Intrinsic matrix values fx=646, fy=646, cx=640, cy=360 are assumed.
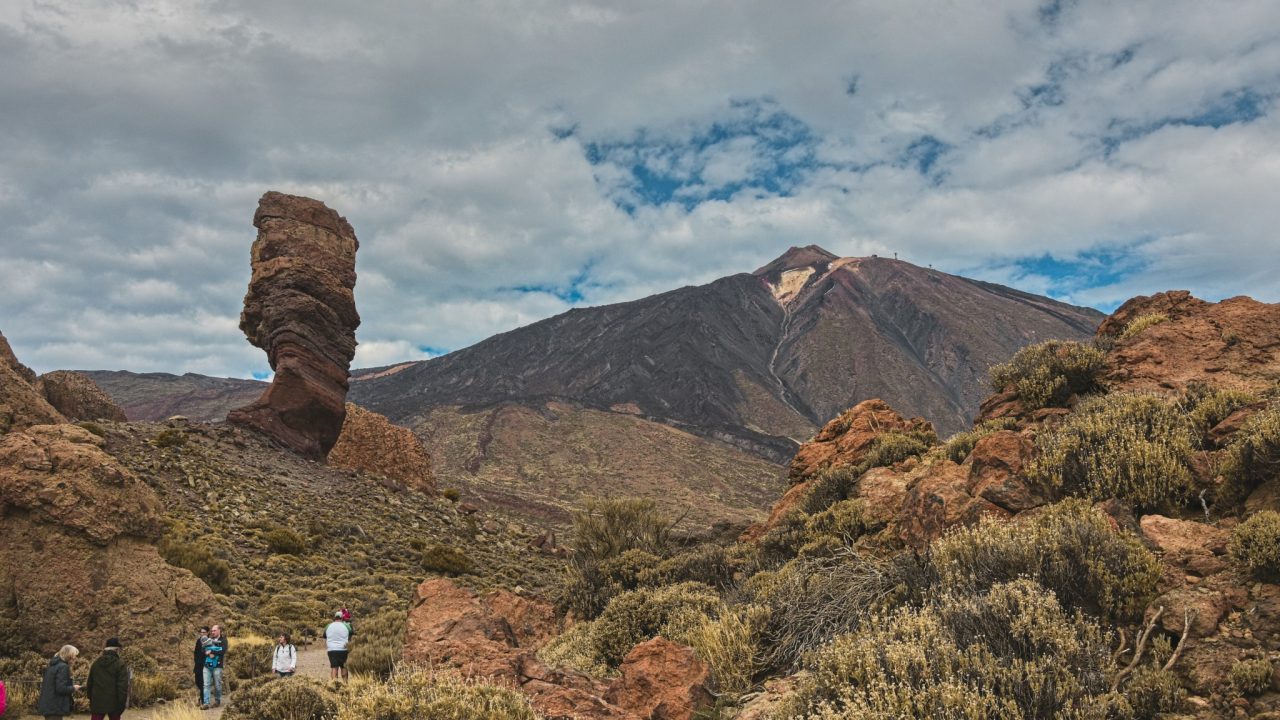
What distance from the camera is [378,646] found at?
11289mm

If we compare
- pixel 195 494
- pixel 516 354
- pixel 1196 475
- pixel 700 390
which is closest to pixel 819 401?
pixel 700 390

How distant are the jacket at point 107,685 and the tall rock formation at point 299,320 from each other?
89.9 ft

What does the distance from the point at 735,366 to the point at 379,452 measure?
5289 inches

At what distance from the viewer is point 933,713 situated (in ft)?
12.1

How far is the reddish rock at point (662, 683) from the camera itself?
18.5 ft

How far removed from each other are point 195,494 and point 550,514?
3116cm

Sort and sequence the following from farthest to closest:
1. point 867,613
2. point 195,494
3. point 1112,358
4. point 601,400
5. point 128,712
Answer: point 601,400 → point 195,494 → point 1112,358 → point 128,712 → point 867,613

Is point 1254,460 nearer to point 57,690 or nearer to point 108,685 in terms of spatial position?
point 108,685

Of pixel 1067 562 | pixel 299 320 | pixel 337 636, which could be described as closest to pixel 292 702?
pixel 337 636

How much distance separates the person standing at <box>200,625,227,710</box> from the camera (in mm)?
10008

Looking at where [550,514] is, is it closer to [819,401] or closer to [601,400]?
[601,400]

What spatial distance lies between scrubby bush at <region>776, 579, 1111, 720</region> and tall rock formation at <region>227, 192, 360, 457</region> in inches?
1339

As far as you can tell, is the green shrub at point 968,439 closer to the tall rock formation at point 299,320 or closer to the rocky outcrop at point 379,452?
the tall rock formation at point 299,320

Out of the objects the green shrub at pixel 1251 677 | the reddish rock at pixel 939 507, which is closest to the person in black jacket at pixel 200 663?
the reddish rock at pixel 939 507
